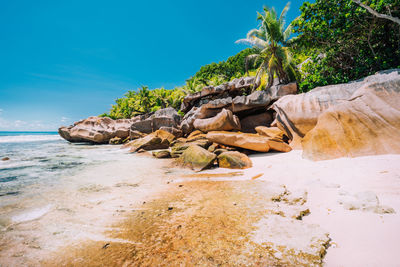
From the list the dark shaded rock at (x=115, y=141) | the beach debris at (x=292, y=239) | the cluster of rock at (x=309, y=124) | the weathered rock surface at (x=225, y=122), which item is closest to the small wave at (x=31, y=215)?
the beach debris at (x=292, y=239)

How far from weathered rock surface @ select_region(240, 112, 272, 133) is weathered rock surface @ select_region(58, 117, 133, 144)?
17.4 metres

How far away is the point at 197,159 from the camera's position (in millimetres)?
6434

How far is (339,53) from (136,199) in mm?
13218

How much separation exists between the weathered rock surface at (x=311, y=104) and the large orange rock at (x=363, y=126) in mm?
1352

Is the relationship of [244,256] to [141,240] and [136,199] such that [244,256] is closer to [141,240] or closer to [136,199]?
[141,240]

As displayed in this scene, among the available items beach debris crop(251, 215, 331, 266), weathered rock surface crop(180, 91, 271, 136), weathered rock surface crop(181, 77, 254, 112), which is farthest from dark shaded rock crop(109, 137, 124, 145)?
beach debris crop(251, 215, 331, 266)

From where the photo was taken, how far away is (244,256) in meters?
1.83

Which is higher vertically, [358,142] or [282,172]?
[358,142]

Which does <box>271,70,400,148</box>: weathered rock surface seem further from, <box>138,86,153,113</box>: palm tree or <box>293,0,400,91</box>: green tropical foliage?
<box>138,86,153,113</box>: palm tree

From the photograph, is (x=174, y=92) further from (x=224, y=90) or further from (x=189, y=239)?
(x=189, y=239)

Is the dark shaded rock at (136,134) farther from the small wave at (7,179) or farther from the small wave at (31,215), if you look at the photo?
the small wave at (31,215)

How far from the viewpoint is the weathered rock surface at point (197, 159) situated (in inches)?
243

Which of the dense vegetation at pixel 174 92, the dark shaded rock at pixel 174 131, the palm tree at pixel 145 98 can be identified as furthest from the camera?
the palm tree at pixel 145 98

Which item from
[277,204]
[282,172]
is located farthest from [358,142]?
[277,204]
